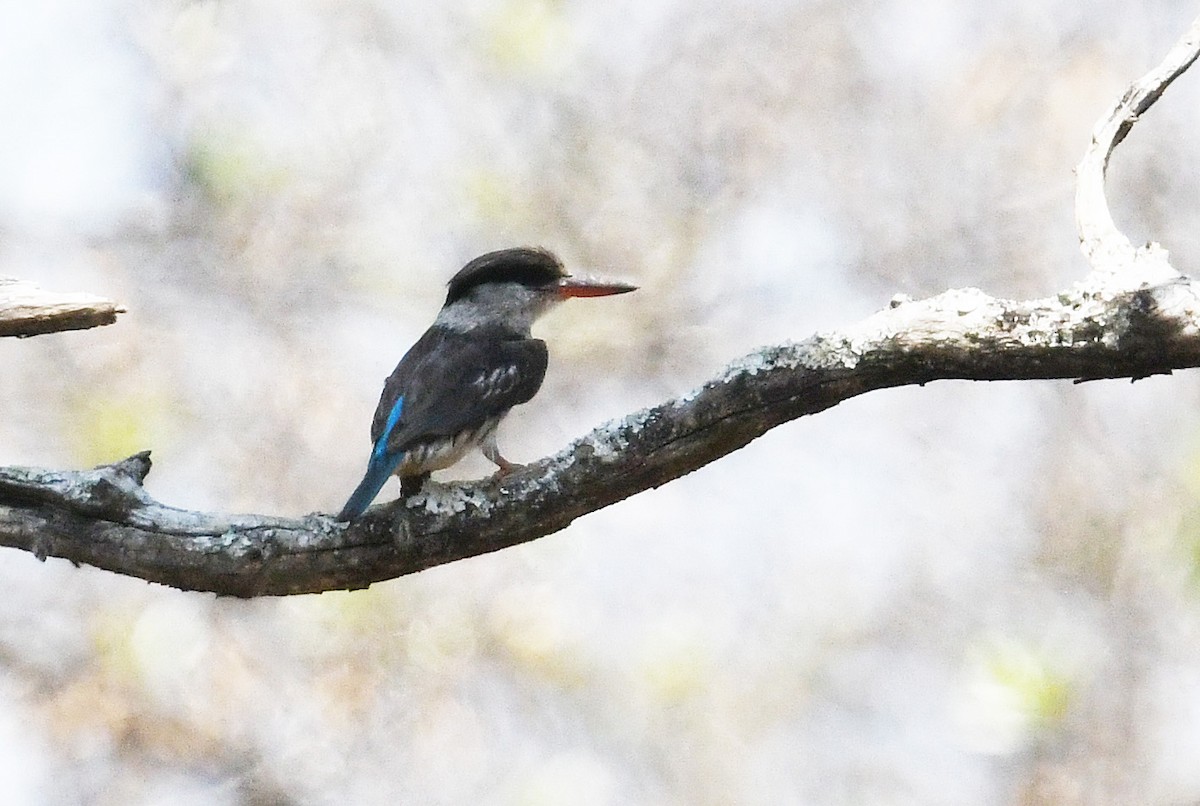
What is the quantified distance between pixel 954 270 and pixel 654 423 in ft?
10.3

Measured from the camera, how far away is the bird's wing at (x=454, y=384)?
3455 millimetres

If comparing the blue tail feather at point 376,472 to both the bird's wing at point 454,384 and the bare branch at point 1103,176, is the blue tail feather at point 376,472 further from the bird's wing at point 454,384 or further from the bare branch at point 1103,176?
the bare branch at point 1103,176

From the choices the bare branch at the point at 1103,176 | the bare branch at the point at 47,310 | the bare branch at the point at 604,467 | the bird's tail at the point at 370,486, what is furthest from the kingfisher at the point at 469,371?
the bare branch at the point at 1103,176

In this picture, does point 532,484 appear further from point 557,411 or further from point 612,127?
point 612,127

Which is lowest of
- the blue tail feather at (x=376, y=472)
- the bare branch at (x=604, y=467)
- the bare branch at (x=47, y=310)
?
the bare branch at (x=604, y=467)

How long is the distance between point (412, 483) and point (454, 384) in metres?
0.37

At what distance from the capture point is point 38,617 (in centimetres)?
514

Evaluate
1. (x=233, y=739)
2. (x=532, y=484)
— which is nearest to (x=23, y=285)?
(x=532, y=484)

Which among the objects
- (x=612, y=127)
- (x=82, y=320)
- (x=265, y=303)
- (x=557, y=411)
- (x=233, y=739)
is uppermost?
(x=612, y=127)

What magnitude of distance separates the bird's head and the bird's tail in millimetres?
950

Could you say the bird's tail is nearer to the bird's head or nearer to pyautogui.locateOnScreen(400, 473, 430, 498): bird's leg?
pyautogui.locateOnScreen(400, 473, 430, 498): bird's leg

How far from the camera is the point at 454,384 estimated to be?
3641 millimetres

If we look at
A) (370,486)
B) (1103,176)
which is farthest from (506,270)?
(1103,176)

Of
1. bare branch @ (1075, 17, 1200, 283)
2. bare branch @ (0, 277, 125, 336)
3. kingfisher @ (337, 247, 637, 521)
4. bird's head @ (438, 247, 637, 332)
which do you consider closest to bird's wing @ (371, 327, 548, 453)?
kingfisher @ (337, 247, 637, 521)
